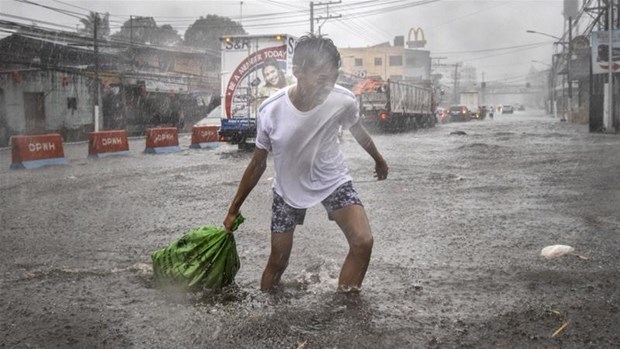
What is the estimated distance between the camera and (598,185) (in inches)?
380

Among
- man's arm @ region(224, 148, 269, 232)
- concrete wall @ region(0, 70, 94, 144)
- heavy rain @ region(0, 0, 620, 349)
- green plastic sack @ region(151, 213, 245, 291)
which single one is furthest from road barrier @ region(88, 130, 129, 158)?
man's arm @ region(224, 148, 269, 232)

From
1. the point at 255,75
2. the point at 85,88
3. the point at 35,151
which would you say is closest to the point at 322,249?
the point at 35,151

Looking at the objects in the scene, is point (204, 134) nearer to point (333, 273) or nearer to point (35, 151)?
point (35, 151)

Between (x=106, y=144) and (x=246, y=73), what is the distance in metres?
4.42

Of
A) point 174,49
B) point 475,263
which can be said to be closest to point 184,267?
point 475,263

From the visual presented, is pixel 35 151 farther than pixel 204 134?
No

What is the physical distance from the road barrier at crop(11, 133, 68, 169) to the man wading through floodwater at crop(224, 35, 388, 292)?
11598 mm

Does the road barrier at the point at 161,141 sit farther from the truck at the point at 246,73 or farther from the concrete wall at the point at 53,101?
the concrete wall at the point at 53,101

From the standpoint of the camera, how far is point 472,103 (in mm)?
66125

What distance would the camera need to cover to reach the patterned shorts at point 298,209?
3.73 m

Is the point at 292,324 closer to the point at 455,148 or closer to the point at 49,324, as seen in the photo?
the point at 49,324

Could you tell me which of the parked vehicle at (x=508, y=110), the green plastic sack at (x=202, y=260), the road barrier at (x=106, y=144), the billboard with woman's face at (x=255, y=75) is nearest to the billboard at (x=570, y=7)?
the parked vehicle at (x=508, y=110)

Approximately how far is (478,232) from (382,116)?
2645 centimetres

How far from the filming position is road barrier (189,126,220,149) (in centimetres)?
2122
